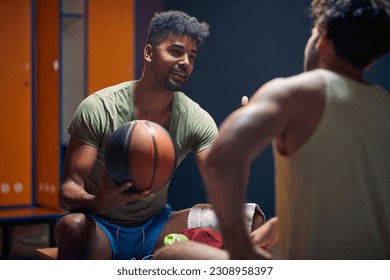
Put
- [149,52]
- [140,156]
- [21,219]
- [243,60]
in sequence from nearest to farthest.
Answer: [140,156] → [149,52] → [243,60] → [21,219]

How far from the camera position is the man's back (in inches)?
45.3

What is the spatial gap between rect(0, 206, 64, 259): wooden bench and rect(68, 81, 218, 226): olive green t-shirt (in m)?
1.22

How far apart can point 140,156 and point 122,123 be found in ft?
1.25

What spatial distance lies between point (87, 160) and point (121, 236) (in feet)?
1.07

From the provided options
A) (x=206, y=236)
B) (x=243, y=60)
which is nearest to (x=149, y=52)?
(x=206, y=236)

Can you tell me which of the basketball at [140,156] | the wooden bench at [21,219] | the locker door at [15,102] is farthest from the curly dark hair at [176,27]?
the locker door at [15,102]

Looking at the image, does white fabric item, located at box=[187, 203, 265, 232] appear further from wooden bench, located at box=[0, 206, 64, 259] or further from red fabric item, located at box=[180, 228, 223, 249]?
wooden bench, located at box=[0, 206, 64, 259]

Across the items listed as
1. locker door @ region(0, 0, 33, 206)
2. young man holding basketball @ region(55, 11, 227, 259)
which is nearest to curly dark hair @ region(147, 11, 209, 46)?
young man holding basketball @ region(55, 11, 227, 259)

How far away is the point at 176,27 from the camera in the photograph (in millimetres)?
2082

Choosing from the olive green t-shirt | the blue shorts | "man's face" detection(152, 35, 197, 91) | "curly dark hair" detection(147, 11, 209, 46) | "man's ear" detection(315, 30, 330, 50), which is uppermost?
"man's ear" detection(315, 30, 330, 50)

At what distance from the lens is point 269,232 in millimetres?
1728

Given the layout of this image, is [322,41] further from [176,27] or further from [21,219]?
Answer: [21,219]

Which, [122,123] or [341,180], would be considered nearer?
[341,180]
